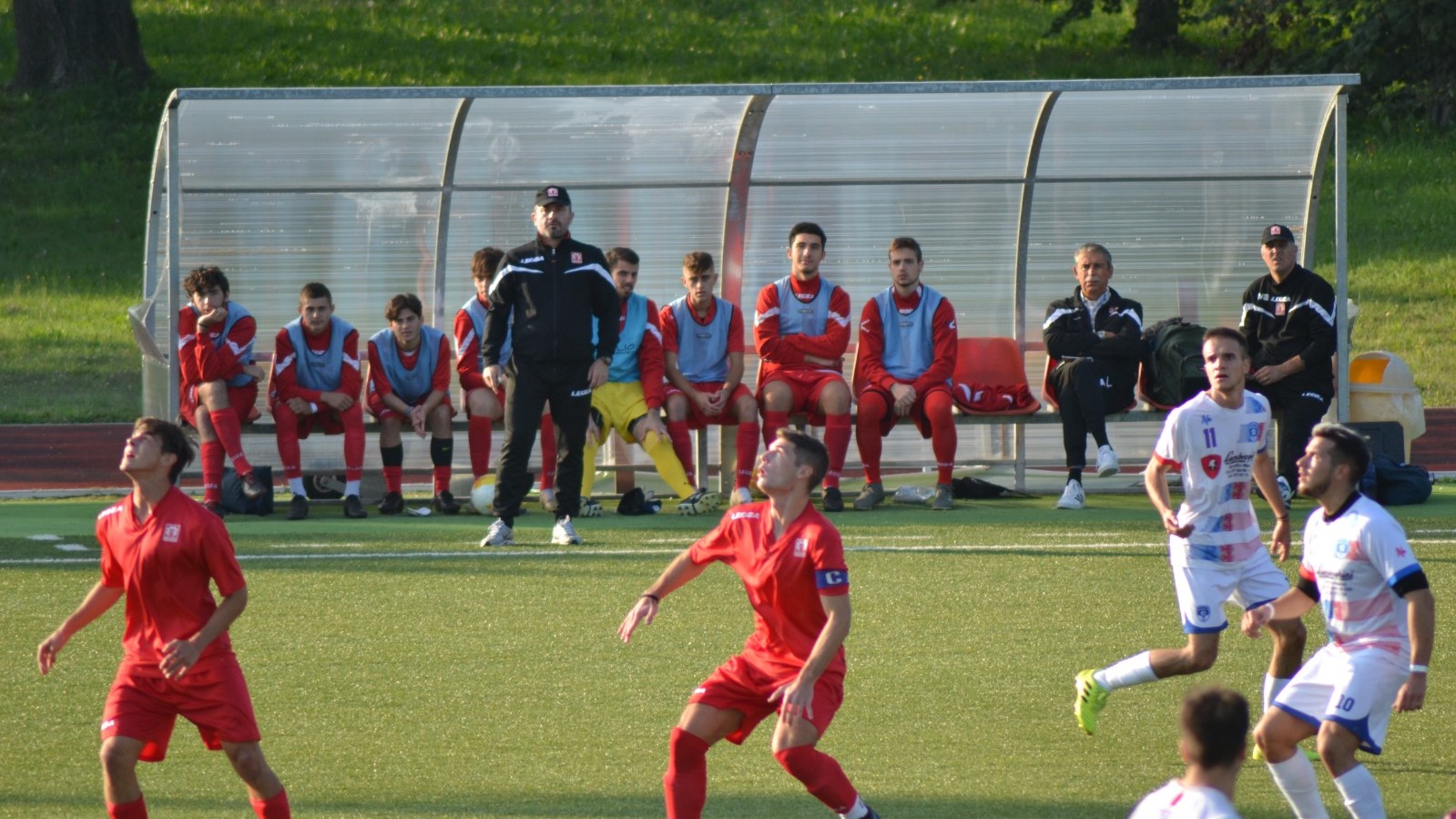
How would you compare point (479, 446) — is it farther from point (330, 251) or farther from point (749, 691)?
point (749, 691)

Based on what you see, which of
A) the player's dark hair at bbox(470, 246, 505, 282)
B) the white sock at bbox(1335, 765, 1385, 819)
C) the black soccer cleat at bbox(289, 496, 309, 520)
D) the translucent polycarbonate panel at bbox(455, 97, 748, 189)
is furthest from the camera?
the translucent polycarbonate panel at bbox(455, 97, 748, 189)

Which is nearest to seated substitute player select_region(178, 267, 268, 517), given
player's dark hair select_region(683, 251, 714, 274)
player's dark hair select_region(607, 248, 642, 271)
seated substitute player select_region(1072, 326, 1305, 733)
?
player's dark hair select_region(607, 248, 642, 271)

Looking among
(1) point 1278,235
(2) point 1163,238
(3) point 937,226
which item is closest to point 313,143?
(3) point 937,226

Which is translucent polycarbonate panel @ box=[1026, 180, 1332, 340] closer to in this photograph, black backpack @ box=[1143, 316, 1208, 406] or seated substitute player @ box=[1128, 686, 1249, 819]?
black backpack @ box=[1143, 316, 1208, 406]

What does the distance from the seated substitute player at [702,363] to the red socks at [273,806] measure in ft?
21.3

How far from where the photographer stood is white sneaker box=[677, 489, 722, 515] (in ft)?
35.1

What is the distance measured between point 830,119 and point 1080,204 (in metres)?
1.92

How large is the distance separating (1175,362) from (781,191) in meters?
3.12

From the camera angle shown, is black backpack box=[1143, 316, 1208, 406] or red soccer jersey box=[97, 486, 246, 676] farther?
black backpack box=[1143, 316, 1208, 406]

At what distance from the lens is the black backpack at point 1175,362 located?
1102cm

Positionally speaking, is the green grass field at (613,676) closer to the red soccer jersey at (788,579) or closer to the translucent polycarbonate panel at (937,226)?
the red soccer jersey at (788,579)

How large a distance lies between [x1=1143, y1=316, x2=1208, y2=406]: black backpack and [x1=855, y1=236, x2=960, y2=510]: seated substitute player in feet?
4.73

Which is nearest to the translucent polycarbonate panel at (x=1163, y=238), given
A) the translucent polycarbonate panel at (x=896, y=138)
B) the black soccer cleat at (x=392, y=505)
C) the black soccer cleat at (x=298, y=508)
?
the translucent polycarbonate panel at (x=896, y=138)

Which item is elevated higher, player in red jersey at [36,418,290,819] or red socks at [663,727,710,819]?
player in red jersey at [36,418,290,819]
